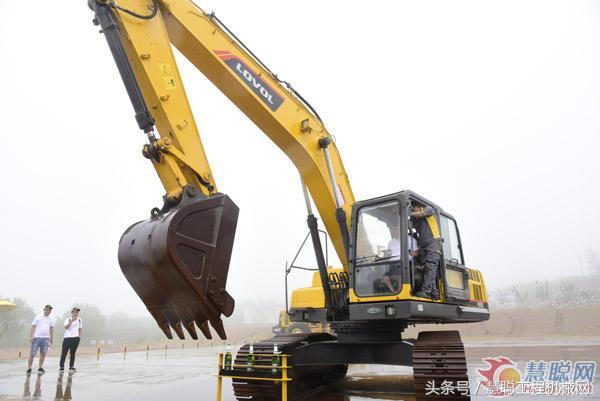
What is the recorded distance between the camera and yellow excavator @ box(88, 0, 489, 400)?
4.70 meters

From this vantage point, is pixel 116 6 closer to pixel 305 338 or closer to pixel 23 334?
pixel 305 338

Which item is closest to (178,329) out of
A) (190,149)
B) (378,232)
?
(190,149)

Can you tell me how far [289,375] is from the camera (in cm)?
654

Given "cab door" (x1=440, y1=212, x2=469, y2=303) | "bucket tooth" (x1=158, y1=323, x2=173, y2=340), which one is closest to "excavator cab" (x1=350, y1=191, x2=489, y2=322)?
"cab door" (x1=440, y1=212, x2=469, y2=303)

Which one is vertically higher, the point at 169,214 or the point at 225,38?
the point at 225,38

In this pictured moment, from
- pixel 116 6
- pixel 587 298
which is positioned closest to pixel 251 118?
pixel 116 6

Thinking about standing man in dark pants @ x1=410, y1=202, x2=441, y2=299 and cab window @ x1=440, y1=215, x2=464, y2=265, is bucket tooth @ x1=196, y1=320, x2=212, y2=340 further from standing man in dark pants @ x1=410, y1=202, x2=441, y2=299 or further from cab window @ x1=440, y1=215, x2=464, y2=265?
cab window @ x1=440, y1=215, x2=464, y2=265

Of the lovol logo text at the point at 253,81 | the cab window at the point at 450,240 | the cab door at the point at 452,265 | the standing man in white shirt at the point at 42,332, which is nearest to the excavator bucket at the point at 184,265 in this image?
the lovol logo text at the point at 253,81

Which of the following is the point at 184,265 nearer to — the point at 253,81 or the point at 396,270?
the point at 396,270

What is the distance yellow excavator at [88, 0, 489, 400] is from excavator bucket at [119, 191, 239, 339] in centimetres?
1

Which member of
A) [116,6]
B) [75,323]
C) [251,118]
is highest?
[116,6]

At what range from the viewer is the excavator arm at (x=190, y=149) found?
461cm

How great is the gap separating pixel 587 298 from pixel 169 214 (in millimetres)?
45179

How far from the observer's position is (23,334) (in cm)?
3200
